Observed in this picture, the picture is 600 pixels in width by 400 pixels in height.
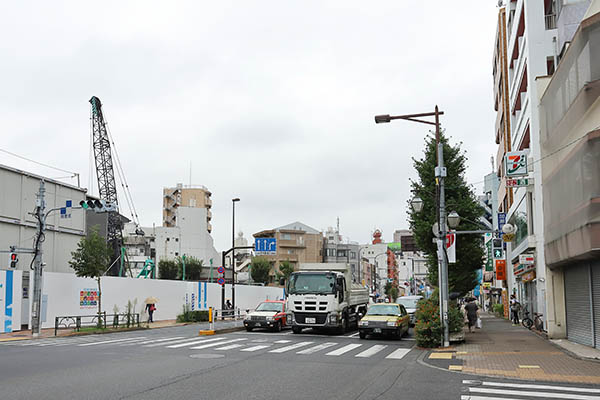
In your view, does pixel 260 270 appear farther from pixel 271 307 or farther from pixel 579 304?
pixel 579 304

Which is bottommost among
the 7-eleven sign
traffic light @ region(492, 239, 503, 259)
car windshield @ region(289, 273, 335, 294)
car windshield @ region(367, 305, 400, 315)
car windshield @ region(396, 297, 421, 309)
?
car windshield @ region(396, 297, 421, 309)

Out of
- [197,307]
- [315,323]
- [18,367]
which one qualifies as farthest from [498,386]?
[197,307]

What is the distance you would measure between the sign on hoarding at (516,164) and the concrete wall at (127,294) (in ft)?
75.6

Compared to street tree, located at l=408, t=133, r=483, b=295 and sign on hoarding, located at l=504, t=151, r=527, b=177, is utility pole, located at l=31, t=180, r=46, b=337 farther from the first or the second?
sign on hoarding, located at l=504, t=151, r=527, b=177

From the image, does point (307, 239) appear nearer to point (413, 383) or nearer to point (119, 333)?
point (119, 333)

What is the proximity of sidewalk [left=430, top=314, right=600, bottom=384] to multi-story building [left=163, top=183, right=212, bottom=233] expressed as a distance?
9978 cm

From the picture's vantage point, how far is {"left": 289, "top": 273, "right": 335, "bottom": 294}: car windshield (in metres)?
26.5

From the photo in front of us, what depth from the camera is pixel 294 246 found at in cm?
11300

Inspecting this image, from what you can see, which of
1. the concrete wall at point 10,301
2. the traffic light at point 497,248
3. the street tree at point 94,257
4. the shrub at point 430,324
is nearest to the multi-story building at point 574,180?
the shrub at point 430,324

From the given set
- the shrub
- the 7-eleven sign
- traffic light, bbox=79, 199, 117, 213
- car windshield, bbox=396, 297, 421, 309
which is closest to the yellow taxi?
the shrub

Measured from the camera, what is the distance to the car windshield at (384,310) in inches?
1000

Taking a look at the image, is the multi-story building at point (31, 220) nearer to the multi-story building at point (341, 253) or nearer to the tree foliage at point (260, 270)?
the tree foliage at point (260, 270)

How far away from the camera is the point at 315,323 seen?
26.1 metres

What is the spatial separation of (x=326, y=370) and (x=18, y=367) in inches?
297
